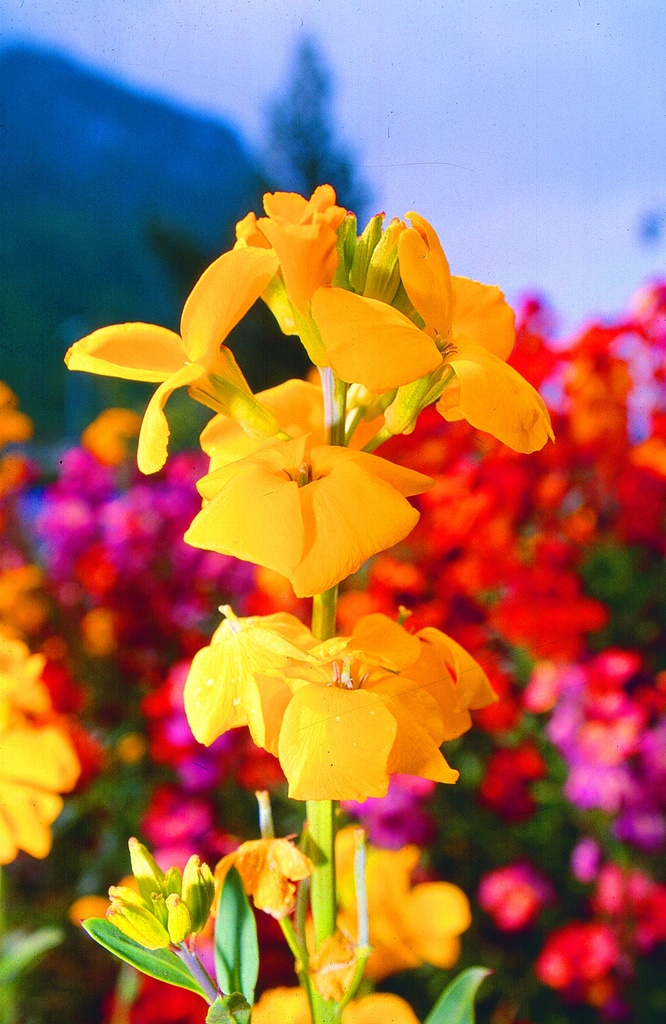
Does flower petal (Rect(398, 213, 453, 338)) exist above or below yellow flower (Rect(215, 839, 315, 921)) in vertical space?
above

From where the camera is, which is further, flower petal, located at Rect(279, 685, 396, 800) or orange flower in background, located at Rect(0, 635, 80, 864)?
orange flower in background, located at Rect(0, 635, 80, 864)

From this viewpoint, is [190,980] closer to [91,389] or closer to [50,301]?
[50,301]

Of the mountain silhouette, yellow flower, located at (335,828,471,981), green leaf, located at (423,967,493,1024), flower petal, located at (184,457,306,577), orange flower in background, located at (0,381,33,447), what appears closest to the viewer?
flower petal, located at (184,457,306,577)

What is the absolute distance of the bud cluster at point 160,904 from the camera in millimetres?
295

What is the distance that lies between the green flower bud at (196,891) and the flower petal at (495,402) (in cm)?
18

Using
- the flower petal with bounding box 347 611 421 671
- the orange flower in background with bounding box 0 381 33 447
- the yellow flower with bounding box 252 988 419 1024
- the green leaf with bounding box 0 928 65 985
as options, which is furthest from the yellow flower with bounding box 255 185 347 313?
the orange flower in background with bounding box 0 381 33 447

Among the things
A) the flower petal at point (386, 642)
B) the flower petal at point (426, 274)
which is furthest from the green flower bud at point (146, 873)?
the flower petal at point (426, 274)

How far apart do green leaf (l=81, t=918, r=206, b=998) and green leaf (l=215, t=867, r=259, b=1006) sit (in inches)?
0.6

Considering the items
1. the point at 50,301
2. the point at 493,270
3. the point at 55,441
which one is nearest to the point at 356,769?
the point at 493,270

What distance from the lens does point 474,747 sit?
0.91m

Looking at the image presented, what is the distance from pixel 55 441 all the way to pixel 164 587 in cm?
49

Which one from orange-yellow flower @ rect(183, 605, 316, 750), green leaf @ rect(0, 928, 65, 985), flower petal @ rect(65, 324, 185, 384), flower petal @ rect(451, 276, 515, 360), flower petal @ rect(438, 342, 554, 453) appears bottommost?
green leaf @ rect(0, 928, 65, 985)

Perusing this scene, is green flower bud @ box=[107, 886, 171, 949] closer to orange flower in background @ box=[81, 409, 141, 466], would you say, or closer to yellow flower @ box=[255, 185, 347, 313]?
yellow flower @ box=[255, 185, 347, 313]

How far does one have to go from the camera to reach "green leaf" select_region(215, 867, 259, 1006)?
0.34 metres
